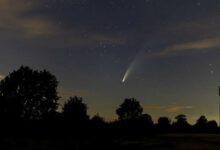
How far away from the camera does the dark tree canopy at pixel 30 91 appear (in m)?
89.5

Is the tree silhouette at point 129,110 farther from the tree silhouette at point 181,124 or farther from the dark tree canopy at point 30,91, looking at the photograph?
the dark tree canopy at point 30,91

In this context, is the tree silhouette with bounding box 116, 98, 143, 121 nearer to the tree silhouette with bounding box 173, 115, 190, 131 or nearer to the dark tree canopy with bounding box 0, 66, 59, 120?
the tree silhouette with bounding box 173, 115, 190, 131

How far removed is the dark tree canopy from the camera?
89.5 meters

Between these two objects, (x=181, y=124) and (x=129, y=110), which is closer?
(x=181, y=124)

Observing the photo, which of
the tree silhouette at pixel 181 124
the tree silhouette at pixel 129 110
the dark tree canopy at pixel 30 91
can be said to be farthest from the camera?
the tree silhouette at pixel 129 110

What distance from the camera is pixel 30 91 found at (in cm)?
9338

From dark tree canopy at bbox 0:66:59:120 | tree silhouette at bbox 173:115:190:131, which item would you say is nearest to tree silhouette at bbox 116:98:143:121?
tree silhouette at bbox 173:115:190:131

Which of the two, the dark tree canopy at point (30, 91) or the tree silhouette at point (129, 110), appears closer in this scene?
the dark tree canopy at point (30, 91)

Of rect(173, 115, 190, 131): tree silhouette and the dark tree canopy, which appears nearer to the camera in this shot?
rect(173, 115, 190, 131): tree silhouette

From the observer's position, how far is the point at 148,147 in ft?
112

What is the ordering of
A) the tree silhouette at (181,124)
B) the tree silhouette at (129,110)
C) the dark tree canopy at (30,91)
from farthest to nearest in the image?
the tree silhouette at (129,110)
the dark tree canopy at (30,91)
the tree silhouette at (181,124)

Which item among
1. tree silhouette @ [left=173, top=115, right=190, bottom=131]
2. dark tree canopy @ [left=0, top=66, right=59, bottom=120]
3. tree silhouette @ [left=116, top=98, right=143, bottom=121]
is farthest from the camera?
tree silhouette @ [left=116, top=98, right=143, bottom=121]

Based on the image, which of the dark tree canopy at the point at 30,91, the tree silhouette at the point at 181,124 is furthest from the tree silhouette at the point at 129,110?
the dark tree canopy at the point at 30,91

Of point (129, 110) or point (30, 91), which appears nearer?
point (30, 91)
